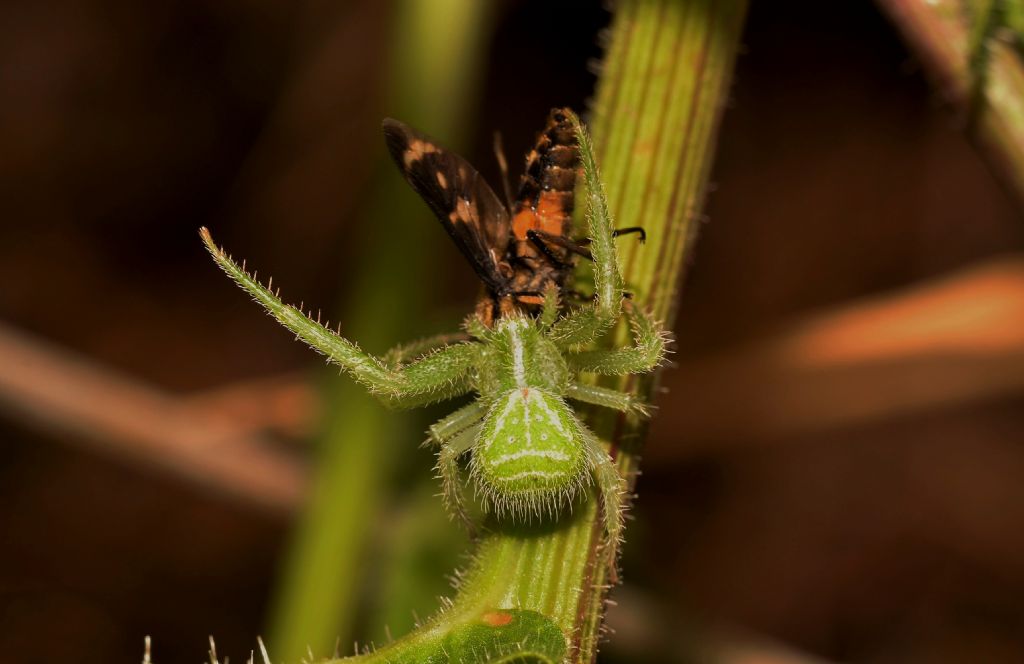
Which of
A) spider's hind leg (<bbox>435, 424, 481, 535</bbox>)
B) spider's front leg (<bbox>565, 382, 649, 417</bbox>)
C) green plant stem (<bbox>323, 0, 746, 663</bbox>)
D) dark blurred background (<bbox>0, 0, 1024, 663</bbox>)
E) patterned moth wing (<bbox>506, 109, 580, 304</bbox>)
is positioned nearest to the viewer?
green plant stem (<bbox>323, 0, 746, 663</bbox>)

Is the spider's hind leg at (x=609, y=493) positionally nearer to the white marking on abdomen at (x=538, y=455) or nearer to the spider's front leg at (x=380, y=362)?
the white marking on abdomen at (x=538, y=455)

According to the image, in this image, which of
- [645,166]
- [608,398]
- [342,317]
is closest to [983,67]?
[645,166]

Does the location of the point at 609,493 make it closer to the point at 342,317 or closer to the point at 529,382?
the point at 529,382

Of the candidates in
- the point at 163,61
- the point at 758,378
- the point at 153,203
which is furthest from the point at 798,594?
the point at 163,61

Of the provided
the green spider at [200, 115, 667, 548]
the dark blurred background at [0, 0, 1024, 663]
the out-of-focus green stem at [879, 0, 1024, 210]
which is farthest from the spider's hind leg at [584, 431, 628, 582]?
the dark blurred background at [0, 0, 1024, 663]

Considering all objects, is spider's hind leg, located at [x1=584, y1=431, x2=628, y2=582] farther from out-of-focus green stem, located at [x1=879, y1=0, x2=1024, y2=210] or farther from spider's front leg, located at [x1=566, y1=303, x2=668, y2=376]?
out-of-focus green stem, located at [x1=879, y1=0, x2=1024, y2=210]

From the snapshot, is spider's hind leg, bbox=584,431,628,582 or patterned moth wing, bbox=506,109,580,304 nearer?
spider's hind leg, bbox=584,431,628,582

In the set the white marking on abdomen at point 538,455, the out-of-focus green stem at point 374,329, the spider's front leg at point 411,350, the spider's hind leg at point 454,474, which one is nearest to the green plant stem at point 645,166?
the white marking on abdomen at point 538,455
